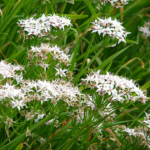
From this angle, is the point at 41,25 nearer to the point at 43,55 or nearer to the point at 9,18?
the point at 43,55

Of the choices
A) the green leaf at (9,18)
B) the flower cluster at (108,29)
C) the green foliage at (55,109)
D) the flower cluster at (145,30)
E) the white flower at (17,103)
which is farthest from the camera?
the flower cluster at (145,30)

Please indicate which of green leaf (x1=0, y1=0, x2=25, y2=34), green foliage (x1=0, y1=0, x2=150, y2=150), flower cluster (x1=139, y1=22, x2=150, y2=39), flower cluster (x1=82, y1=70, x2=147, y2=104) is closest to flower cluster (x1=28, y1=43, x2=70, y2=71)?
green foliage (x1=0, y1=0, x2=150, y2=150)

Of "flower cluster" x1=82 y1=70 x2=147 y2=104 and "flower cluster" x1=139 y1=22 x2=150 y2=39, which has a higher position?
"flower cluster" x1=139 y1=22 x2=150 y2=39

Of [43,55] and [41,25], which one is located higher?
[41,25]

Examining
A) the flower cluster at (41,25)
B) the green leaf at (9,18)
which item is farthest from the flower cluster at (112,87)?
the green leaf at (9,18)

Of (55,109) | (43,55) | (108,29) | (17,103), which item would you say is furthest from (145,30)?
(17,103)

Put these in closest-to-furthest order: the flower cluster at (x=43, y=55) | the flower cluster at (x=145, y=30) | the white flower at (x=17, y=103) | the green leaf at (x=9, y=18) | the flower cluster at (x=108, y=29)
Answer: the white flower at (x=17, y=103), the flower cluster at (x=43, y=55), the flower cluster at (x=108, y=29), the green leaf at (x=9, y=18), the flower cluster at (x=145, y=30)

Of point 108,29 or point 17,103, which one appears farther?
point 108,29

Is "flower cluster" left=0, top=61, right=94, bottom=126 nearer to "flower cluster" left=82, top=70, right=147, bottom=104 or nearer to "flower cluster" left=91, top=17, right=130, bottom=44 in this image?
"flower cluster" left=82, top=70, right=147, bottom=104

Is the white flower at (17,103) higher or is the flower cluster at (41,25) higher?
the flower cluster at (41,25)

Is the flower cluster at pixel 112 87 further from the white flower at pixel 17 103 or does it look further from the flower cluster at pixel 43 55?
the white flower at pixel 17 103

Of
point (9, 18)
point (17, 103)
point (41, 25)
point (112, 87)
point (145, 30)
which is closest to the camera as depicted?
point (17, 103)

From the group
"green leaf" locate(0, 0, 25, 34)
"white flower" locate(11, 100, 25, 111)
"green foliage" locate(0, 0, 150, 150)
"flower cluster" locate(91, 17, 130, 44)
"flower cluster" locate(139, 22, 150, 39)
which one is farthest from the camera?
"flower cluster" locate(139, 22, 150, 39)
